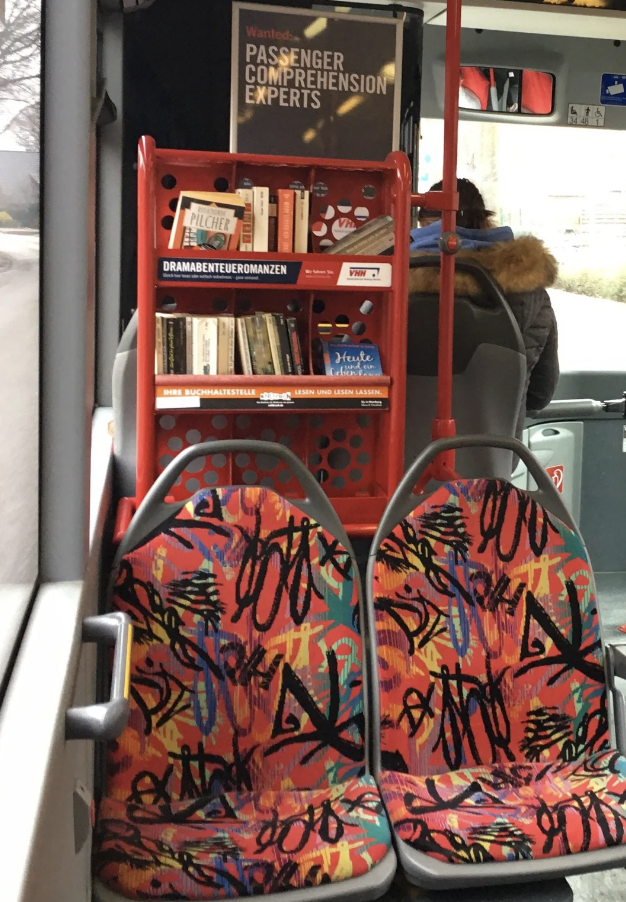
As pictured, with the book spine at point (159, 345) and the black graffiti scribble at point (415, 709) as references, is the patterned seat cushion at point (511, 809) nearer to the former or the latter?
the black graffiti scribble at point (415, 709)

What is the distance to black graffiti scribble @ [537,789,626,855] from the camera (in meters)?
1.60

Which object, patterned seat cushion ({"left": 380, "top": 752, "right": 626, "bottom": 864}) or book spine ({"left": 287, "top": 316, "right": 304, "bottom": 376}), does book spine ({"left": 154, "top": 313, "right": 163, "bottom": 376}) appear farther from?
patterned seat cushion ({"left": 380, "top": 752, "right": 626, "bottom": 864})

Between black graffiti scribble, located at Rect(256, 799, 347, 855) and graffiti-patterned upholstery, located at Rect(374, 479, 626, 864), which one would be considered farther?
graffiti-patterned upholstery, located at Rect(374, 479, 626, 864)

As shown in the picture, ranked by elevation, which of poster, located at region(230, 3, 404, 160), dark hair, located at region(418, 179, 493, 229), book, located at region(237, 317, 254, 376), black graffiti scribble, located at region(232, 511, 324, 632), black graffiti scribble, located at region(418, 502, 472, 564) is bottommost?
black graffiti scribble, located at region(232, 511, 324, 632)

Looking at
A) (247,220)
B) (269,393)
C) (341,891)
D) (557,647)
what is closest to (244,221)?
(247,220)

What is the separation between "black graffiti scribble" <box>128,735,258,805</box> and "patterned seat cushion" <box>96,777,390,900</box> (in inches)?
0.7

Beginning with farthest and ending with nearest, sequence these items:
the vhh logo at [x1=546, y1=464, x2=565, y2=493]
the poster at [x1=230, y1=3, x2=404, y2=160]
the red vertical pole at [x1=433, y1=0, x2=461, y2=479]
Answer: the vhh logo at [x1=546, y1=464, x2=565, y2=493] → the poster at [x1=230, y1=3, x2=404, y2=160] → the red vertical pole at [x1=433, y1=0, x2=461, y2=479]

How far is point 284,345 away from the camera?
2.12m

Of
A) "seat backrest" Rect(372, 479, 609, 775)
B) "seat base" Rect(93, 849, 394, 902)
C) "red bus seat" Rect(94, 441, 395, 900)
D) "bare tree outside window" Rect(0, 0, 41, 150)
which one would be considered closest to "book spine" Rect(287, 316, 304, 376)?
"red bus seat" Rect(94, 441, 395, 900)

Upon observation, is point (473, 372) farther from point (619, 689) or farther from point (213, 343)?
point (619, 689)

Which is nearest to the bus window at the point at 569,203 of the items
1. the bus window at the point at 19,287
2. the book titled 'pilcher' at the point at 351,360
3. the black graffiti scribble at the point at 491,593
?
the book titled 'pilcher' at the point at 351,360

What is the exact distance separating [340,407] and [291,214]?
18.0 inches

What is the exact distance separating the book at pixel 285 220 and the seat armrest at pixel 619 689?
113 centimetres

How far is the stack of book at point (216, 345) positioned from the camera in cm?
206
